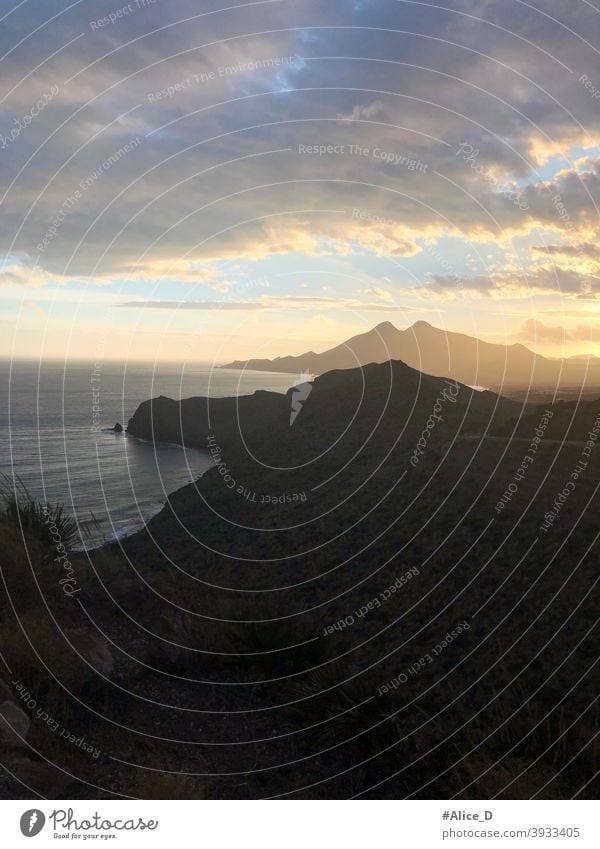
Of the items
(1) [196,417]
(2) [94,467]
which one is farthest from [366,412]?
(1) [196,417]

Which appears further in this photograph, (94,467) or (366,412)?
(94,467)

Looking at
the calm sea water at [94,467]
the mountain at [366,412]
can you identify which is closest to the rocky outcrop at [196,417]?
the calm sea water at [94,467]

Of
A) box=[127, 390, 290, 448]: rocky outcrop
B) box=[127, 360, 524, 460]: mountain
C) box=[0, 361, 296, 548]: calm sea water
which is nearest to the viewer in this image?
box=[127, 360, 524, 460]: mountain

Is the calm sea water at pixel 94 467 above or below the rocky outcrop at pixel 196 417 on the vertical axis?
below

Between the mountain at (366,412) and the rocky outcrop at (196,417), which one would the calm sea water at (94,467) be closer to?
the rocky outcrop at (196,417)

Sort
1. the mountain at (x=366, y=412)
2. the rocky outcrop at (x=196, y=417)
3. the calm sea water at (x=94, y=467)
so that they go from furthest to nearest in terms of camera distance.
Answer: the rocky outcrop at (x=196, y=417) < the calm sea water at (x=94, y=467) < the mountain at (x=366, y=412)

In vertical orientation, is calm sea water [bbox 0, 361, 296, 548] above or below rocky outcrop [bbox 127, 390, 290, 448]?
below

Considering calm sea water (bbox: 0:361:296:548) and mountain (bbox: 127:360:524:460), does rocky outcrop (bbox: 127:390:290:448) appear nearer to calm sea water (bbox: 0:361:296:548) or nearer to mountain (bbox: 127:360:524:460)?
calm sea water (bbox: 0:361:296:548)

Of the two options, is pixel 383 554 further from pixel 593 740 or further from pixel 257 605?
pixel 593 740

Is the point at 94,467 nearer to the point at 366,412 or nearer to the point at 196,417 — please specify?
the point at 196,417

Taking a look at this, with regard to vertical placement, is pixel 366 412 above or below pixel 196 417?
below

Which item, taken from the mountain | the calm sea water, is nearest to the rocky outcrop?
the calm sea water
